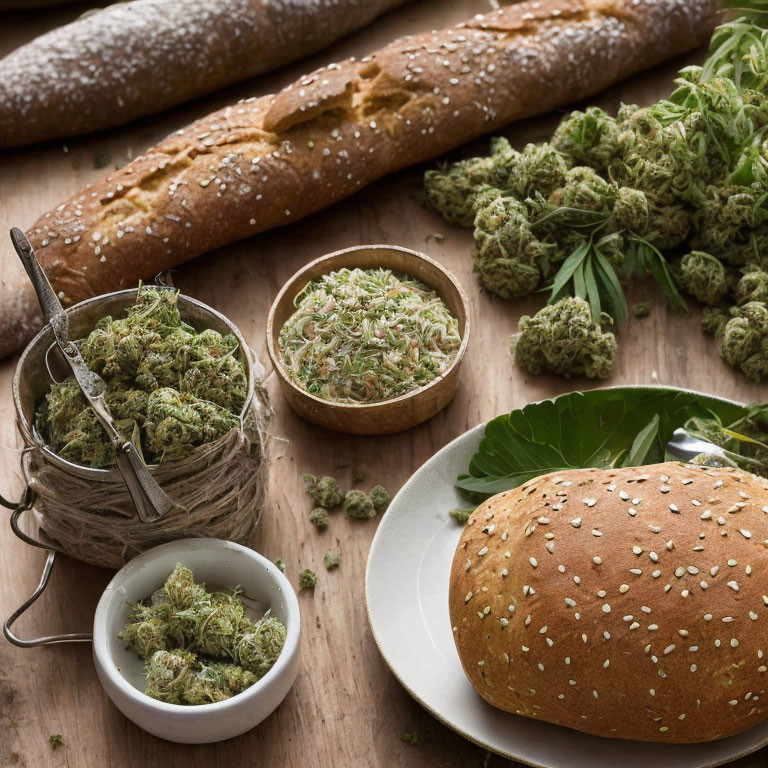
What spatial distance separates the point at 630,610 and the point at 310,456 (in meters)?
0.84

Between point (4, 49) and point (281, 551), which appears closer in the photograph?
point (281, 551)


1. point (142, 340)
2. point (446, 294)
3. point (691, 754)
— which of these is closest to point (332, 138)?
point (446, 294)

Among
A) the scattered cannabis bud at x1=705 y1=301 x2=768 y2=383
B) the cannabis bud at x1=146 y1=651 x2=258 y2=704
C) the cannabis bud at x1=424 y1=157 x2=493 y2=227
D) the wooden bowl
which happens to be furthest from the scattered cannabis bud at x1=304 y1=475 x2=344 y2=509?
the scattered cannabis bud at x1=705 y1=301 x2=768 y2=383

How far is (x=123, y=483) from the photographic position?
161 cm

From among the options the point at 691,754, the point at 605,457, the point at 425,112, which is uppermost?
the point at 425,112

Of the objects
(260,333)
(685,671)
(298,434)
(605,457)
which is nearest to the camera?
(685,671)

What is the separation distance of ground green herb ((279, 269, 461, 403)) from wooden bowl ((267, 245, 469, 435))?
0.03 metres

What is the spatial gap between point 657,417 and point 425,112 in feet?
3.30

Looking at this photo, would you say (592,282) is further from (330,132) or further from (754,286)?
(330,132)

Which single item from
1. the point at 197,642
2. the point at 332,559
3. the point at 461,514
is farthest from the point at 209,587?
the point at 461,514

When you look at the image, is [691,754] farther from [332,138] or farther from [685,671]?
[332,138]

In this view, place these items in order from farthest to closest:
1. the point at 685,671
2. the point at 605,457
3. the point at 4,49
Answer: the point at 4,49, the point at 605,457, the point at 685,671

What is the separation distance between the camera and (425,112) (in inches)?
94.4

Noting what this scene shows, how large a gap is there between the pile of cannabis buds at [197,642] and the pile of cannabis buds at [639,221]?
916 mm
